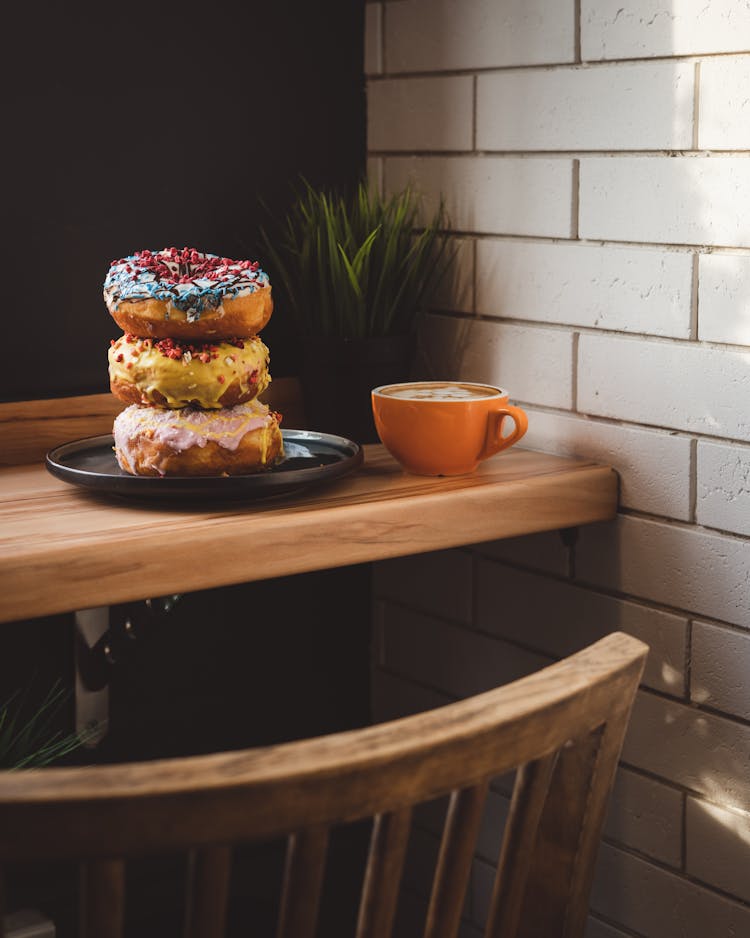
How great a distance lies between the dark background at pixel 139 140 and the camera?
1.40 meters

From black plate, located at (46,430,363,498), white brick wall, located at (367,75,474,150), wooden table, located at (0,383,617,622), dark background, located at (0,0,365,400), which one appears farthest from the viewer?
white brick wall, located at (367,75,474,150)

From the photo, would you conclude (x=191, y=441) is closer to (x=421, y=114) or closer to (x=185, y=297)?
(x=185, y=297)

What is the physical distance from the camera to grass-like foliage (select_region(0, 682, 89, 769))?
142 cm

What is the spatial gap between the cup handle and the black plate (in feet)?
0.47

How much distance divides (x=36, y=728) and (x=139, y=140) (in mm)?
745

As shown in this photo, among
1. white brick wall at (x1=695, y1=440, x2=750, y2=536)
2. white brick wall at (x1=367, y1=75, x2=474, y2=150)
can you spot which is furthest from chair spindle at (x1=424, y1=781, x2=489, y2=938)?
white brick wall at (x1=367, y1=75, x2=474, y2=150)

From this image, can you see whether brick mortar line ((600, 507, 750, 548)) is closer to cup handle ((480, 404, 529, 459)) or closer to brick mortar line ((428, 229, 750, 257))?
cup handle ((480, 404, 529, 459))

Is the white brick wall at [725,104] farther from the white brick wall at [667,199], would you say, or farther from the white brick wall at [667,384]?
the white brick wall at [667,384]

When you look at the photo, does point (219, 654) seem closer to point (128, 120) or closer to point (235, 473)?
point (235, 473)

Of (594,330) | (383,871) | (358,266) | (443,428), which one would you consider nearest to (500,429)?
(443,428)

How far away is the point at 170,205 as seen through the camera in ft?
4.98

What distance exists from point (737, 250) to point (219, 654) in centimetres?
87

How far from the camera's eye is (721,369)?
1.27 meters

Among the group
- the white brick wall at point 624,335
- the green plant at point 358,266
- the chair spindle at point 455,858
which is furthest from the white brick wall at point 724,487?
the chair spindle at point 455,858
